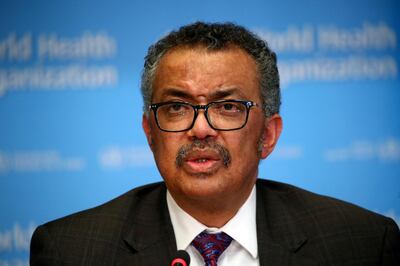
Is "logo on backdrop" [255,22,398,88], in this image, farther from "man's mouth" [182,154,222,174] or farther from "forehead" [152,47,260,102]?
"man's mouth" [182,154,222,174]

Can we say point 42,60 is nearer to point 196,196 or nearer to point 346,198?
point 196,196

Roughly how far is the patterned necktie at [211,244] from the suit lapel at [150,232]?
11cm

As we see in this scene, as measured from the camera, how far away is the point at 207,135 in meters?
2.44

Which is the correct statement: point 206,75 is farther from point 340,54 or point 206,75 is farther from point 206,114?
point 340,54

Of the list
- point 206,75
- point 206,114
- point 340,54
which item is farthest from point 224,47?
point 340,54

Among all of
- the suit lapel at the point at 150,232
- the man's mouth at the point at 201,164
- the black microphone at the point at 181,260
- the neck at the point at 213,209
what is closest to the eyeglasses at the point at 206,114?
the man's mouth at the point at 201,164

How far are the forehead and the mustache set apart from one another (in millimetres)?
189

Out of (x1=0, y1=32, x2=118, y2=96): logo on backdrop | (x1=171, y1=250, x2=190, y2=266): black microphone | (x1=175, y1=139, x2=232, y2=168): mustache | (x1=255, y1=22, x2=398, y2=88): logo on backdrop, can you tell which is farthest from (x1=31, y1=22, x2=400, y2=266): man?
(x1=0, y1=32, x2=118, y2=96): logo on backdrop

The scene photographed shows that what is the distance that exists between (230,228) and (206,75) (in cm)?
67

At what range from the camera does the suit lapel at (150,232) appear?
2.53 m

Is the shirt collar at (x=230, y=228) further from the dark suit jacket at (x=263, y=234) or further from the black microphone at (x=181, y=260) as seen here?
the black microphone at (x=181, y=260)

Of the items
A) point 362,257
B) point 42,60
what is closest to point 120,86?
point 42,60

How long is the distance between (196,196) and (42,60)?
1550mm

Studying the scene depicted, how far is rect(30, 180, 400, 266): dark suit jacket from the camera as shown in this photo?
8.35ft
